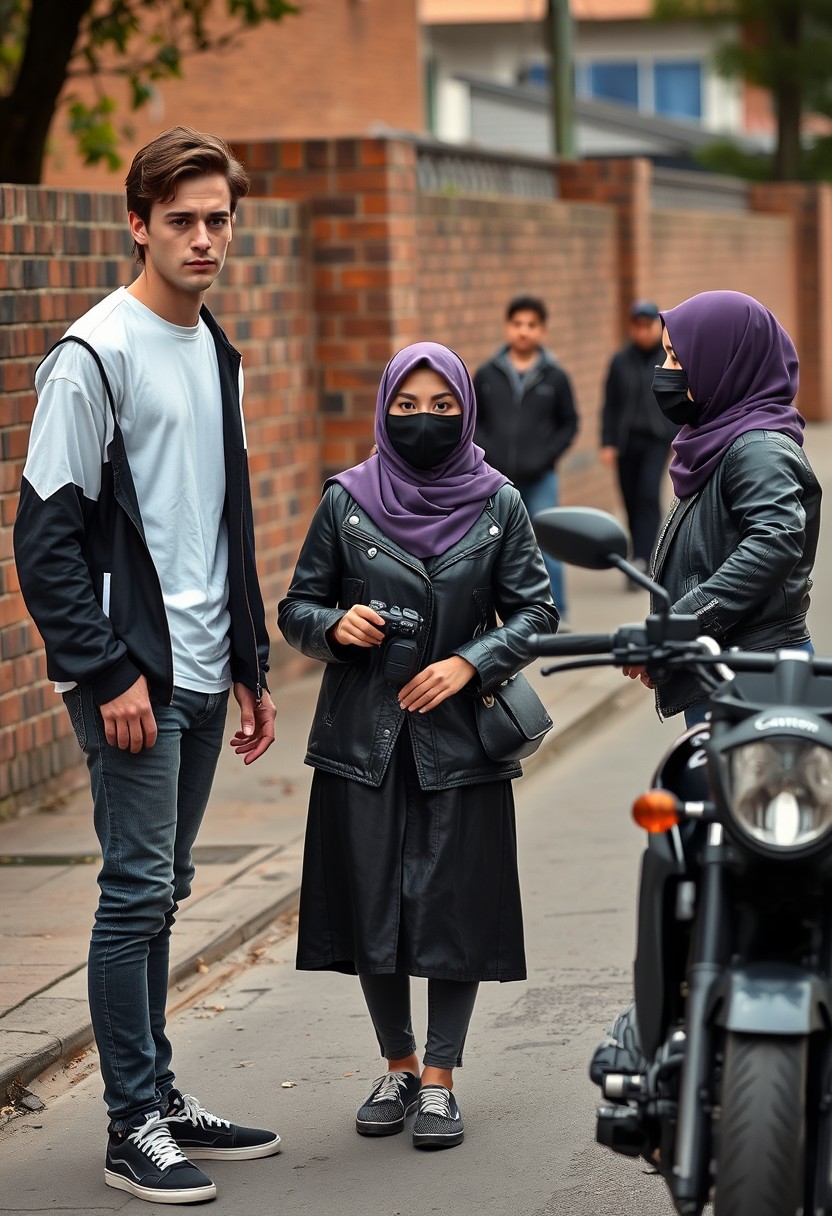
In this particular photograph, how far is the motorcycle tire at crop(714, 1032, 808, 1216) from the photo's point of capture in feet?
10.5

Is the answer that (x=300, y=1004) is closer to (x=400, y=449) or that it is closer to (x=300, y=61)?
(x=400, y=449)

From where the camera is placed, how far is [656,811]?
11.1 ft

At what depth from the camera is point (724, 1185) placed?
321 cm

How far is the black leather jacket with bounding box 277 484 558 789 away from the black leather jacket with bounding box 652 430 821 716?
353 mm

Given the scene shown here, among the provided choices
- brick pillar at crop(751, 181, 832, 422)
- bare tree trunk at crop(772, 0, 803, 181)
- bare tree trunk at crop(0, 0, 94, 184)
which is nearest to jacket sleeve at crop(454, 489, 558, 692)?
bare tree trunk at crop(0, 0, 94, 184)

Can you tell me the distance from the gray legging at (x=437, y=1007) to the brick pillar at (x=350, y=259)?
6.59m

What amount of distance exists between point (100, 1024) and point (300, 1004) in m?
1.63

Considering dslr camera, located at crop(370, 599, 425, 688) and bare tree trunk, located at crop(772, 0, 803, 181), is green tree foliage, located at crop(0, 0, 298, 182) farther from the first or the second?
bare tree trunk, located at crop(772, 0, 803, 181)

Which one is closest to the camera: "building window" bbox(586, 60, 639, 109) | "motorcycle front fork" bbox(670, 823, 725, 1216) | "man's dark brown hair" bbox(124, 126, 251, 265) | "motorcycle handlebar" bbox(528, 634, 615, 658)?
"motorcycle front fork" bbox(670, 823, 725, 1216)

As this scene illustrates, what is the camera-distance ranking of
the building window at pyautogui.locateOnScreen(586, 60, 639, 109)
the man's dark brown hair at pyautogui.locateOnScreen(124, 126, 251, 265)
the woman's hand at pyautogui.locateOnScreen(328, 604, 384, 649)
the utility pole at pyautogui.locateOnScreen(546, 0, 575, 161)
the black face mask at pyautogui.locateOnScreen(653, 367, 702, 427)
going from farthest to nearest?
the building window at pyautogui.locateOnScreen(586, 60, 639, 109) < the utility pole at pyautogui.locateOnScreen(546, 0, 575, 161) < the black face mask at pyautogui.locateOnScreen(653, 367, 702, 427) < the woman's hand at pyautogui.locateOnScreen(328, 604, 384, 649) < the man's dark brown hair at pyautogui.locateOnScreen(124, 126, 251, 265)

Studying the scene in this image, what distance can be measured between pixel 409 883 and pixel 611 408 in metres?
9.69

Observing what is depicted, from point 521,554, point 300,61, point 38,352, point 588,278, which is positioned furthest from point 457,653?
point 300,61

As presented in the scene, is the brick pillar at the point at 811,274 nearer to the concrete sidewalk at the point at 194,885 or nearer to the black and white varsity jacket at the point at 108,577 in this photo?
the concrete sidewalk at the point at 194,885

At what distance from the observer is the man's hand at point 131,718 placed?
163 inches
